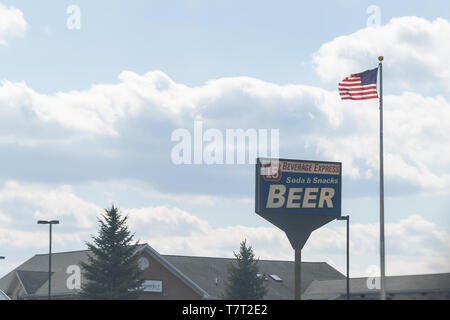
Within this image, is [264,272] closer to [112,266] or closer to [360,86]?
[112,266]

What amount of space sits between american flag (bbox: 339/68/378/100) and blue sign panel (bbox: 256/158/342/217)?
12094 mm

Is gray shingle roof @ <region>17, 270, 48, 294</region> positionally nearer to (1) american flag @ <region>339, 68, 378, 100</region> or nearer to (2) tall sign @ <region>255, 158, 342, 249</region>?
(2) tall sign @ <region>255, 158, 342, 249</region>

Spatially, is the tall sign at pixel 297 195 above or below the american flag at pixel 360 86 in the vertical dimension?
below

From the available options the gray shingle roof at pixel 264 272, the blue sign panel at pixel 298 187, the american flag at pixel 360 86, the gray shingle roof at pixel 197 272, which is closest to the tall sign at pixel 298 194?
the blue sign panel at pixel 298 187

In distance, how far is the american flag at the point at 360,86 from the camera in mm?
38031

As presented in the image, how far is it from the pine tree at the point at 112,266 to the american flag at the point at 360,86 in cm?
3025

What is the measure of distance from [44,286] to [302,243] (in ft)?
103

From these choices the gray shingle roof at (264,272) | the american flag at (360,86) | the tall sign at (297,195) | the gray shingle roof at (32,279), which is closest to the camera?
the american flag at (360,86)

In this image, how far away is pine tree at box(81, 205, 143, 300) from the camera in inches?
2458

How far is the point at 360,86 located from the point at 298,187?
13338 millimetres

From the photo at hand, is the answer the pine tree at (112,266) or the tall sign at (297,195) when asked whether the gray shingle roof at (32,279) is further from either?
the tall sign at (297,195)
